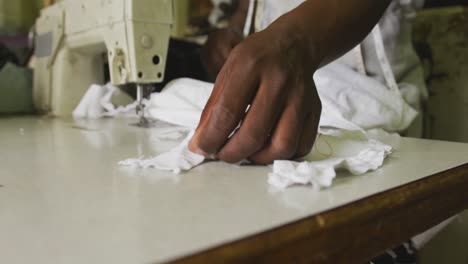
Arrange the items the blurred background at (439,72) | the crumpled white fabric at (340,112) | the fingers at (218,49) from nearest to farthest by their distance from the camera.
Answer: the crumpled white fabric at (340,112) → the fingers at (218,49) → the blurred background at (439,72)

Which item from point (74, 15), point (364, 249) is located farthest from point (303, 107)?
point (74, 15)

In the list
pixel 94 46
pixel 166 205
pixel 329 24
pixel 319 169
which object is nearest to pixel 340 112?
pixel 329 24

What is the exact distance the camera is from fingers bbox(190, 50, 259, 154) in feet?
1.44

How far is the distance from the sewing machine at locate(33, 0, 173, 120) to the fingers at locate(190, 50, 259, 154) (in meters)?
0.39

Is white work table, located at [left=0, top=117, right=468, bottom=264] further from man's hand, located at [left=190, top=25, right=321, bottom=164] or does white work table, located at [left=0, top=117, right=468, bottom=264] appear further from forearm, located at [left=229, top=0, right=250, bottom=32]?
forearm, located at [left=229, top=0, right=250, bottom=32]

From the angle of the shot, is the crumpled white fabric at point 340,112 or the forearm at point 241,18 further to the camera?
the forearm at point 241,18

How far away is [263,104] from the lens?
44cm

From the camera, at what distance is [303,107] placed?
0.46 meters

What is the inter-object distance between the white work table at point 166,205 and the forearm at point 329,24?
0.50 feet

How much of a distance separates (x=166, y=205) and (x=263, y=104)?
0.15m

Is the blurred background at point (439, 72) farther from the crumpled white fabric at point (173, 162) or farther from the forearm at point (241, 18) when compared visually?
the crumpled white fabric at point (173, 162)

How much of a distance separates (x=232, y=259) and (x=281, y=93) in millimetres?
213

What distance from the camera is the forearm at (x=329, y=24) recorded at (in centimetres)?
51

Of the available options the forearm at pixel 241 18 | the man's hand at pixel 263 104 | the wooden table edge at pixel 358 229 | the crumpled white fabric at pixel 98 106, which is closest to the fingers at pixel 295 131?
the man's hand at pixel 263 104
